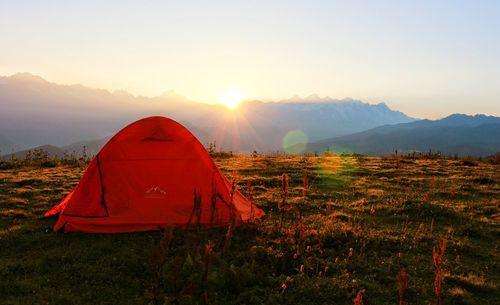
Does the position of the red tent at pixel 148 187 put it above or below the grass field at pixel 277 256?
above

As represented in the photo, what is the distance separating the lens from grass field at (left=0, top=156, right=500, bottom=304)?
6629mm

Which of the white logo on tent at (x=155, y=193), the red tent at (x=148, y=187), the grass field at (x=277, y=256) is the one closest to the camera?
the grass field at (x=277, y=256)

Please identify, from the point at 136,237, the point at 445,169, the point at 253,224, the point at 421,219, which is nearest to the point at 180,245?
the point at 136,237

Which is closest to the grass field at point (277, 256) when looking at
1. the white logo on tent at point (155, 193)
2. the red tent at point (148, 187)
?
the red tent at point (148, 187)

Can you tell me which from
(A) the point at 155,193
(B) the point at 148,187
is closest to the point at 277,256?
(A) the point at 155,193

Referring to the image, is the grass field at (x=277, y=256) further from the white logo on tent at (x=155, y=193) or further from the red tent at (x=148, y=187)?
the white logo on tent at (x=155, y=193)

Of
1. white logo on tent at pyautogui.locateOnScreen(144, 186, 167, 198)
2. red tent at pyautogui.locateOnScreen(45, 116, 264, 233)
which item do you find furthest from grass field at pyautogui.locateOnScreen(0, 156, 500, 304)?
white logo on tent at pyautogui.locateOnScreen(144, 186, 167, 198)

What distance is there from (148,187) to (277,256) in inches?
167

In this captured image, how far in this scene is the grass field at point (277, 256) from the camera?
261 inches

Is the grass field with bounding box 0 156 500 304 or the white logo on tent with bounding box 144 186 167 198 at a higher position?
the white logo on tent with bounding box 144 186 167 198

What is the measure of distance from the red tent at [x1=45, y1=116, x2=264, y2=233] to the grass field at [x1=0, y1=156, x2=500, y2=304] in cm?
44

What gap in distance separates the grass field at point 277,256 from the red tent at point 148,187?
1.44 ft

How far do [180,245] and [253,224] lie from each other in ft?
6.78

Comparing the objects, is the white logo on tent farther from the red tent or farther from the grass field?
the grass field
